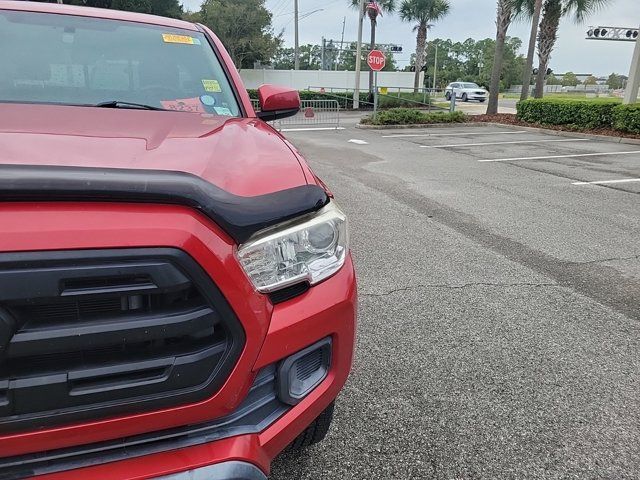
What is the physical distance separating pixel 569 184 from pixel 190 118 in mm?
7724

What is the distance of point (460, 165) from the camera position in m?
10.2

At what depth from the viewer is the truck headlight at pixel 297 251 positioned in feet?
4.44

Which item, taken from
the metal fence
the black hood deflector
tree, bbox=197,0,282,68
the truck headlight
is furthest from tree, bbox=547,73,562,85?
the black hood deflector

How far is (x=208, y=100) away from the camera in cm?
270

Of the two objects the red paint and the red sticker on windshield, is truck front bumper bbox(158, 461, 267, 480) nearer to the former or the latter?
the red sticker on windshield

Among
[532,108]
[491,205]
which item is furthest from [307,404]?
[532,108]

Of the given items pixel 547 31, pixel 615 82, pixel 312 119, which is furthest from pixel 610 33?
pixel 615 82

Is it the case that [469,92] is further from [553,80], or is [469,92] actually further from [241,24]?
[553,80]

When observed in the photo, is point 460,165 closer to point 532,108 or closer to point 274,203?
point 274,203

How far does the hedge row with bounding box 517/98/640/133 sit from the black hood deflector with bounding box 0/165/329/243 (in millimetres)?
16479

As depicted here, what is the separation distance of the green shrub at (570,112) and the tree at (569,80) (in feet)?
245

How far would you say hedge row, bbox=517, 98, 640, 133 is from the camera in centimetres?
1477

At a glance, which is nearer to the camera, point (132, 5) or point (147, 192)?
point (147, 192)

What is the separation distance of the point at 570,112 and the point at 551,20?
9.55 m
